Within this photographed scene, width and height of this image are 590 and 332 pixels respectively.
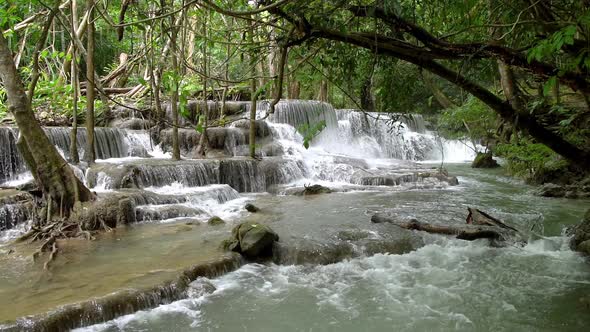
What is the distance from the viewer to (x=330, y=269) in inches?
241

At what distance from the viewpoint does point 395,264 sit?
6.32 metres

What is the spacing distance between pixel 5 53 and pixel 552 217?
376 inches

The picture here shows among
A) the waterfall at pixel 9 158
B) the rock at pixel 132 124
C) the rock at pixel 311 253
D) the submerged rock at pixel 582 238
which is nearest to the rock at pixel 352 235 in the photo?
the rock at pixel 311 253

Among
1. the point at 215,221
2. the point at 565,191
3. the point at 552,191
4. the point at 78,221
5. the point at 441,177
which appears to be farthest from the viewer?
the point at 441,177

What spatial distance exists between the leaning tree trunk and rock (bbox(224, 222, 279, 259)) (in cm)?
307

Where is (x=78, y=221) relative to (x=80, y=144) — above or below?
below

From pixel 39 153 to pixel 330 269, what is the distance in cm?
501

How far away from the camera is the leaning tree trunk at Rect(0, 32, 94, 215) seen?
23.2 ft

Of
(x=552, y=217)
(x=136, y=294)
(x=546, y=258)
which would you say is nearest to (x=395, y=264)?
(x=546, y=258)

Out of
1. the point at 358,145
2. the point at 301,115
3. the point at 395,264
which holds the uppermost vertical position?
the point at 301,115

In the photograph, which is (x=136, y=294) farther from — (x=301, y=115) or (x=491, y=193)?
(x=301, y=115)

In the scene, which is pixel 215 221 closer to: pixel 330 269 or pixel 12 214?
pixel 330 269

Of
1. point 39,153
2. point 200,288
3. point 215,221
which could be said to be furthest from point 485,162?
point 39,153

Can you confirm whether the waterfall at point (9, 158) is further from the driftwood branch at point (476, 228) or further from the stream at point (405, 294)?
the driftwood branch at point (476, 228)
